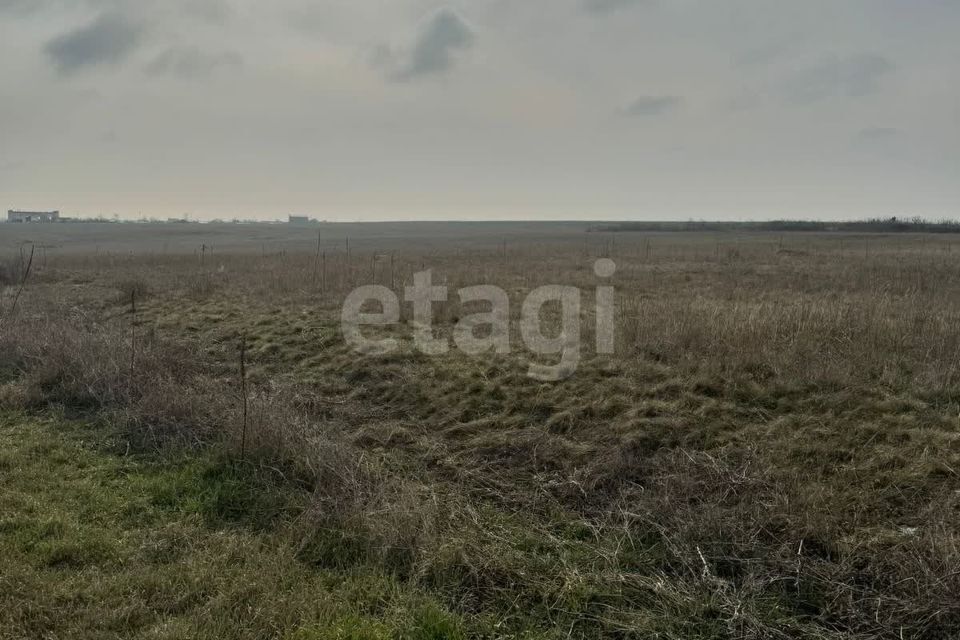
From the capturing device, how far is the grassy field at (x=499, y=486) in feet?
12.6

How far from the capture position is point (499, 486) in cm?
578

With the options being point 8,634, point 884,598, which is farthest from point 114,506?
point 884,598

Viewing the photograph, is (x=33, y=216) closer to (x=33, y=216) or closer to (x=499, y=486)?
(x=33, y=216)

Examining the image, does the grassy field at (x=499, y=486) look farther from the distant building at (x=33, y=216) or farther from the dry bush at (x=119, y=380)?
the distant building at (x=33, y=216)

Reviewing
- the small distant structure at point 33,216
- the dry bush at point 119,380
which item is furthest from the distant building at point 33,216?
the dry bush at point 119,380

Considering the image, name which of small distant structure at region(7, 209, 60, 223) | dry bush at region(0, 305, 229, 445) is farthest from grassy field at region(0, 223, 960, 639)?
small distant structure at region(7, 209, 60, 223)


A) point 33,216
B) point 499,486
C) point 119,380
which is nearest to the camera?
point 499,486

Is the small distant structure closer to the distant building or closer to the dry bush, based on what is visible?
the distant building

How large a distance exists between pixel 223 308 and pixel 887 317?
13846 mm

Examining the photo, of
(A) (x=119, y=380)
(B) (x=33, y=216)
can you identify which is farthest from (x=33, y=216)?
(A) (x=119, y=380)

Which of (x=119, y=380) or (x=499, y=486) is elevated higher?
(x=119, y=380)

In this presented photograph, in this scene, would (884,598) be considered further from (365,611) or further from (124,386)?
(124,386)

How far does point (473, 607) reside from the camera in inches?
155

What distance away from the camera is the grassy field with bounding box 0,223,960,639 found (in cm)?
385
